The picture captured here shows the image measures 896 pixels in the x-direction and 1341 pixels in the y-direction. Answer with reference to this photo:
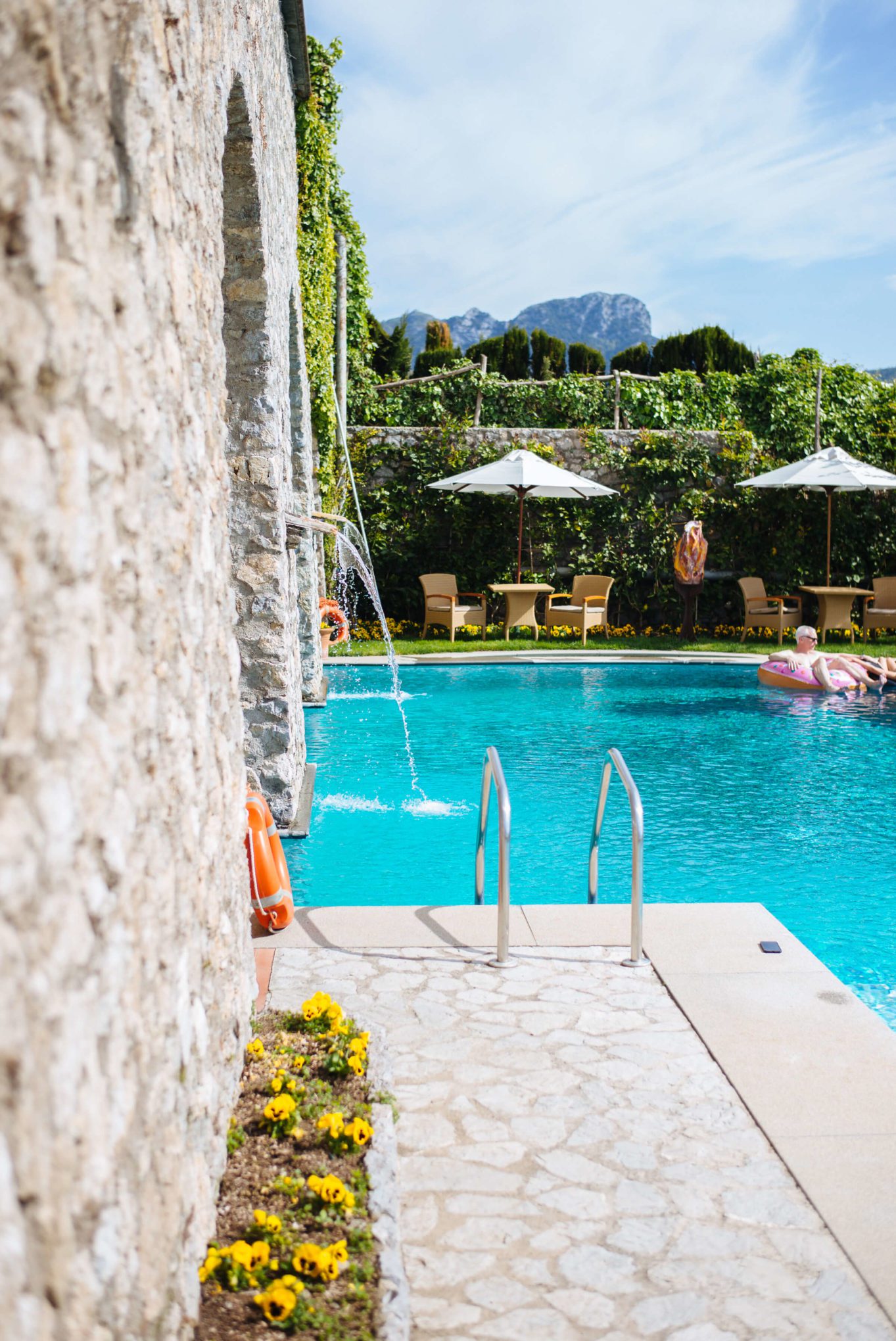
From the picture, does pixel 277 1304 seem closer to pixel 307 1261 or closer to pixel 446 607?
pixel 307 1261

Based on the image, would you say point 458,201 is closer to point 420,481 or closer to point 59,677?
point 420,481

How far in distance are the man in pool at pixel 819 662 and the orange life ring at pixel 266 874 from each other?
8.26 meters

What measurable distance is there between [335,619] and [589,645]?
3.60 meters

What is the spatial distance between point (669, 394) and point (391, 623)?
5.95 metres

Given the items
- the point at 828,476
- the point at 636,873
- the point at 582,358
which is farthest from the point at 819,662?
the point at 582,358

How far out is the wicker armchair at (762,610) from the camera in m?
14.7

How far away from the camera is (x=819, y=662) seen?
451 inches

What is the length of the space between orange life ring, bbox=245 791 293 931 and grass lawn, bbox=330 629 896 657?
8.69m

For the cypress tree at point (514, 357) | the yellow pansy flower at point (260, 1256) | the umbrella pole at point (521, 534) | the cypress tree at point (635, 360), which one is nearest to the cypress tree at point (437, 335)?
the cypress tree at point (514, 357)

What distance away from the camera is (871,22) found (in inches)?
338

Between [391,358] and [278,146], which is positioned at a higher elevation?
[391,358]

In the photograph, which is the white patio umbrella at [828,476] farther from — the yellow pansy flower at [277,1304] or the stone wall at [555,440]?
the yellow pansy flower at [277,1304]

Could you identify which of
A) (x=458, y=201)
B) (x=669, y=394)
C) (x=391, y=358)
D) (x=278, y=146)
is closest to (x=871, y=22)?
(x=278, y=146)

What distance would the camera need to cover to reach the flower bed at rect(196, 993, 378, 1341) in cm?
204
